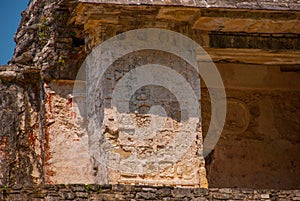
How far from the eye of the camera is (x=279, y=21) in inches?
465

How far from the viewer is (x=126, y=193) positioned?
938 cm

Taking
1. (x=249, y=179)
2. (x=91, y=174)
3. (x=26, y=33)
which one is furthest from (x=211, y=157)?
(x=26, y=33)

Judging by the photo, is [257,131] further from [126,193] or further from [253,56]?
[126,193]

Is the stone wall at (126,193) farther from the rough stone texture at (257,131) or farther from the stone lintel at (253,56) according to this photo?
the rough stone texture at (257,131)

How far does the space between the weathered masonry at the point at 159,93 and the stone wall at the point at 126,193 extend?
175 centimetres

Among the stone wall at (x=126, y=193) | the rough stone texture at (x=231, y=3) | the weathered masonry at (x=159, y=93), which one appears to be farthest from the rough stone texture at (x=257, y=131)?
the stone wall at (x=126, y=193)

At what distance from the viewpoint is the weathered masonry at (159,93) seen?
37.4 feet

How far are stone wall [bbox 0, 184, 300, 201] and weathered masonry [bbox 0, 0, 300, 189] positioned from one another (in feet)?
5.74

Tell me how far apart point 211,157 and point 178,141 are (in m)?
2.52

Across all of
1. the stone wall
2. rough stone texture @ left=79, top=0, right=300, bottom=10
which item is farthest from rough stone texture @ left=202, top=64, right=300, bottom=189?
the stone wall

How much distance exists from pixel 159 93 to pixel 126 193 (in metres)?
2.39

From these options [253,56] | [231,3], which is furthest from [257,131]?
[231,3]

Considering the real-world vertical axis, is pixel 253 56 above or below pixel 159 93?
above

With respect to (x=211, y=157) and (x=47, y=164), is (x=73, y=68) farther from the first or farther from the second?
(x=211, y=157)
